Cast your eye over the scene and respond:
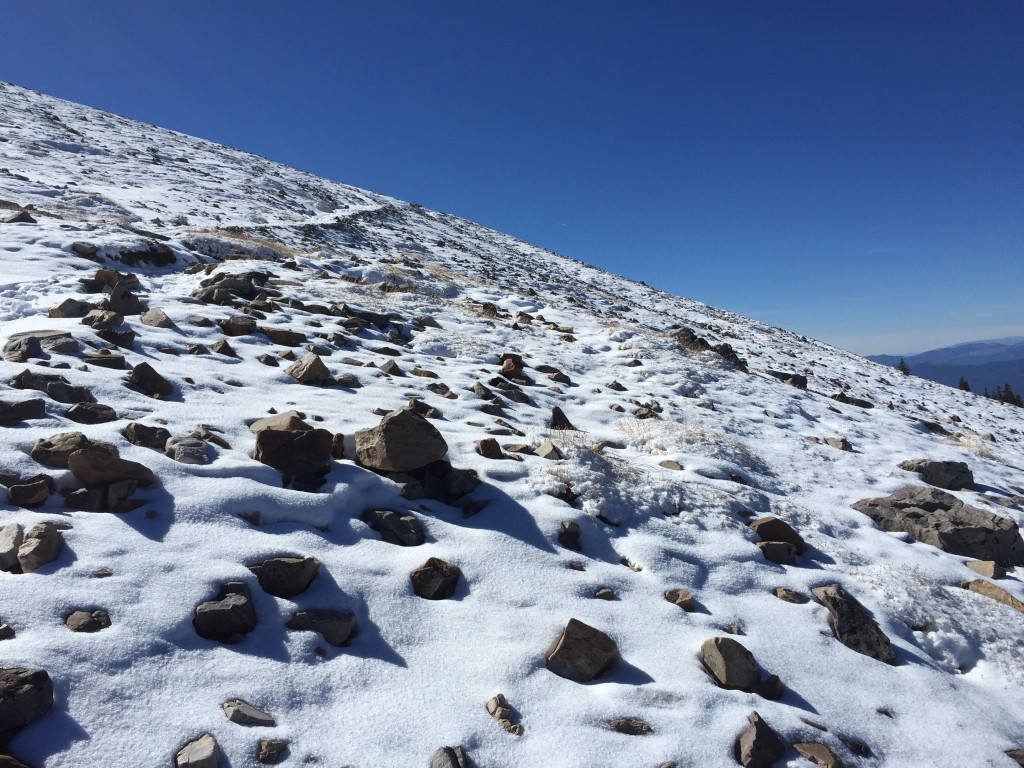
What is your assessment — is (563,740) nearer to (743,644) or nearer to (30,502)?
(743,644)

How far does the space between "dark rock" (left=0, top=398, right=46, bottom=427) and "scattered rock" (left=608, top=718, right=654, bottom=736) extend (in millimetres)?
6036

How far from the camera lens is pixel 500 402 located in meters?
9.12

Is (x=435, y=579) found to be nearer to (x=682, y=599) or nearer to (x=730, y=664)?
(x=682, y=599)

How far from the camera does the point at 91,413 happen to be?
5762 millimetres

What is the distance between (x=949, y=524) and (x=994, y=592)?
4.36ft

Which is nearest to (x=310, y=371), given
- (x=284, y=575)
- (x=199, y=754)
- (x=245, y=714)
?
(x=284, y=575)

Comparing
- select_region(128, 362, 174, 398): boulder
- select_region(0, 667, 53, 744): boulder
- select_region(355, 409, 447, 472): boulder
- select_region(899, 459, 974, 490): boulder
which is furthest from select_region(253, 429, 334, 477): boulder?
select_region(899, 459, 974, 490): boulder

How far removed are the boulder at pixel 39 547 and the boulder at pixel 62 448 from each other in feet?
2.98

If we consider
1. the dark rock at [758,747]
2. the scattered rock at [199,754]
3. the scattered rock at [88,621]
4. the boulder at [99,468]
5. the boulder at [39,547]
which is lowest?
the dark rock at [758,747]

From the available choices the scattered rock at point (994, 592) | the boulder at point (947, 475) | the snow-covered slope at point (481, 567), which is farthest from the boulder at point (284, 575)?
the boulder at point (947, 475)

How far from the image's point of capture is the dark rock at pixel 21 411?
17.2 feet

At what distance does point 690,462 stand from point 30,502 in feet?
24.5

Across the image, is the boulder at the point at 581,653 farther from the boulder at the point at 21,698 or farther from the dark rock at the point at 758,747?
the boulder at the point at 21,698

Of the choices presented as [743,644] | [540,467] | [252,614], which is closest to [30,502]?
[252,614]
